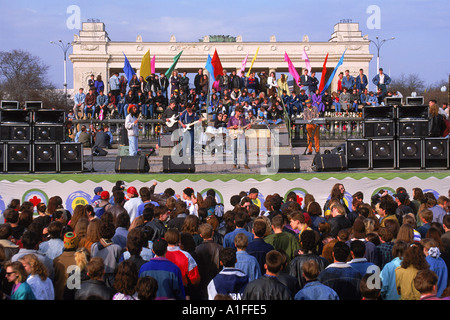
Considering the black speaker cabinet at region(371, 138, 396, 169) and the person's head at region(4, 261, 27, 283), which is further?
the black speaker cabinet at region(371, 138, 396, 169)

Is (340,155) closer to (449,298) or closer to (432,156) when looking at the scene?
(432,156)

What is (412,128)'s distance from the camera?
54.9ft

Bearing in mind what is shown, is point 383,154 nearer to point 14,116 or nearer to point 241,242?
point 14,116

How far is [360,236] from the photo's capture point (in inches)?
283

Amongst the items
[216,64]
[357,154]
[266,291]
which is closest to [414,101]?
[357,154]

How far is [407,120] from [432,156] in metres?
1.30

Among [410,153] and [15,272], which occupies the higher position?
[410,153]

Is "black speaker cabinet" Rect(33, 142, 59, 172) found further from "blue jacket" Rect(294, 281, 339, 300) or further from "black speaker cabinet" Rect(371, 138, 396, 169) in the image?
"blue jacket" Rect(294, 281, 339, 300)

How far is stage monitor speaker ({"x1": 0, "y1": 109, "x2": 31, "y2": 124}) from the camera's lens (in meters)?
16.2

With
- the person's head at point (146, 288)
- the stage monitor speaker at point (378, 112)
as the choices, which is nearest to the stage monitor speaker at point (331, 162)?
the stage monitor speaker at point (378, 112)

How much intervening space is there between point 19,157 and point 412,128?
11451 mm

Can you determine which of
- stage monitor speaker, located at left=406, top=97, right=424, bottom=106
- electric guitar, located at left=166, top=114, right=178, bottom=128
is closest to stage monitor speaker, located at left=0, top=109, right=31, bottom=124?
electric guitar, located at left=166, top=114, right=178, bottom=128

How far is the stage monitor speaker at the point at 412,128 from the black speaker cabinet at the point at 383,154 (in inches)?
15.1

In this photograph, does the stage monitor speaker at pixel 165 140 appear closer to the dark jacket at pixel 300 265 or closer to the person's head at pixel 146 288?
the dark jacket at pixel 300 265
